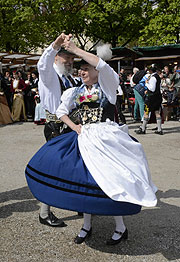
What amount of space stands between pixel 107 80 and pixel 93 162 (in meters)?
0.83

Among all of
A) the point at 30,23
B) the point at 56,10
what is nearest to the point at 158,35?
the point at 56,10

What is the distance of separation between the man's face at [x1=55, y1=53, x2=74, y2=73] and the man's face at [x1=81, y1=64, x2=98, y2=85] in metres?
0.58

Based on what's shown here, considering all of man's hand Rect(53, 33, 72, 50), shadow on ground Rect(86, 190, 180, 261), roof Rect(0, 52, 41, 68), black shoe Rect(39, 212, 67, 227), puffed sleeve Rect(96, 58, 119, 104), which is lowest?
shadow on ground Rect(86, 190, 180, 261)

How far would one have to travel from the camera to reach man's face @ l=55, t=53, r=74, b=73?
3.98 metres

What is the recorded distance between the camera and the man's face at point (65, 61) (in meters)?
3.98

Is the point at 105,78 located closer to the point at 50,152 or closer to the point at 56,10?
the point at 50,152

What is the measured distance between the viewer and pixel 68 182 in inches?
120

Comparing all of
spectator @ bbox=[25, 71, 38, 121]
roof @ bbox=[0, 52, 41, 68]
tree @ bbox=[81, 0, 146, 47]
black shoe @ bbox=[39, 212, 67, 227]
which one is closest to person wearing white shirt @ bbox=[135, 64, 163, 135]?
spectator @ bbox=[25, 71, 38, 121]

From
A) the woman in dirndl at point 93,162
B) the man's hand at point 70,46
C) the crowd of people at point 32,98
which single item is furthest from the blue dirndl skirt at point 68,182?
the crowd of people at point 32,98

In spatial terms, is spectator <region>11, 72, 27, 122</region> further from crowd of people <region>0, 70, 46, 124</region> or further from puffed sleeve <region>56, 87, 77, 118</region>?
puffed sleeve <region>56, 87, 77, 118</region>

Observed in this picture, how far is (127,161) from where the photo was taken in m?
3.14

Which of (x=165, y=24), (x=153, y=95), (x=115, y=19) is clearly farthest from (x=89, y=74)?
(x=115, y=19)

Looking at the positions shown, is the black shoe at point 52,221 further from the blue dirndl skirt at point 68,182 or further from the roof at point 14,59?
the roof at point 14,59

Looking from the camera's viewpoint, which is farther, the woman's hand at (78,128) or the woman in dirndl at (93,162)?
the woman's hand at (78,128)
